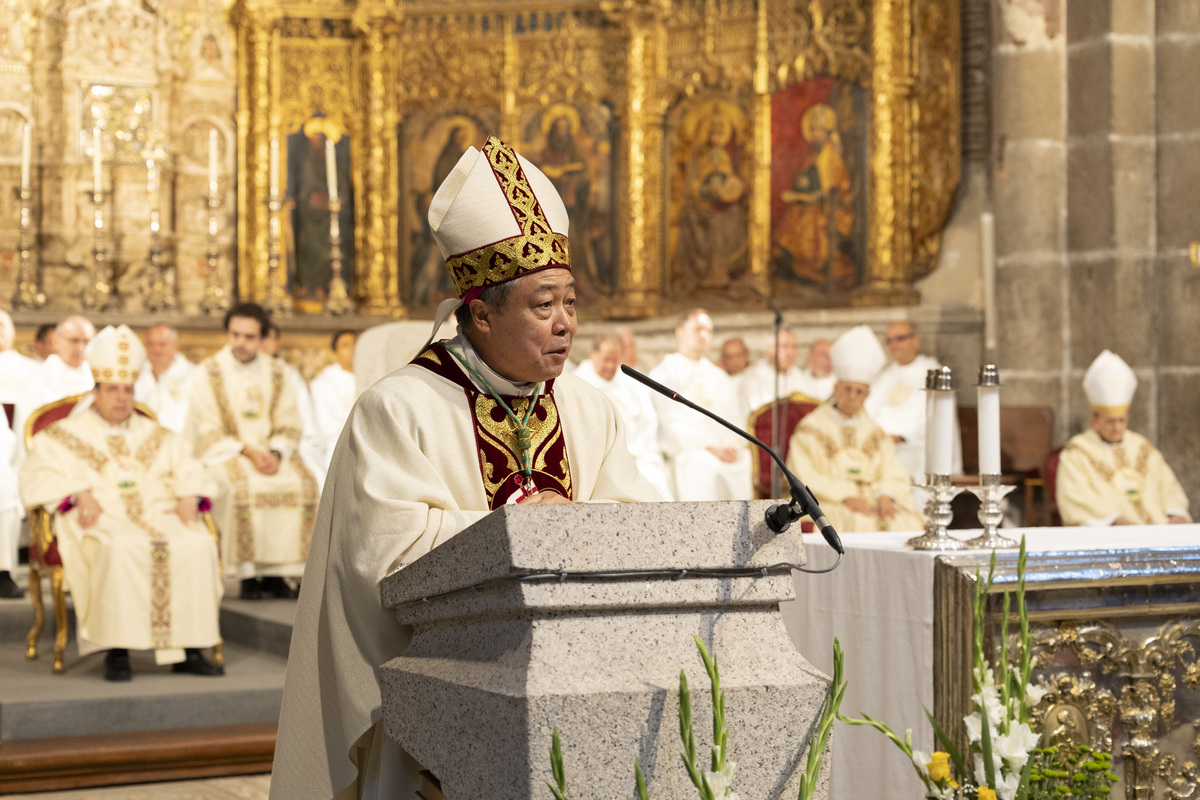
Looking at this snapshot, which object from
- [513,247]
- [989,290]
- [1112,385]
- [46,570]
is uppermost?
[989,290]

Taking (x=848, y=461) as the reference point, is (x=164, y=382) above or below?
above

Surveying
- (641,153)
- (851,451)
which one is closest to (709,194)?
(641,153)

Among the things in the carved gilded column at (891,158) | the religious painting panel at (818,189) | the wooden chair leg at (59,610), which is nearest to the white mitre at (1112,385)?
the carved gilded column at (891,158)

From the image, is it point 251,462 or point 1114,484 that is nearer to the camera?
point 1114,484

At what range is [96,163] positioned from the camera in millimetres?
10641

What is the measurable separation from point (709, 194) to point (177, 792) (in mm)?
7537

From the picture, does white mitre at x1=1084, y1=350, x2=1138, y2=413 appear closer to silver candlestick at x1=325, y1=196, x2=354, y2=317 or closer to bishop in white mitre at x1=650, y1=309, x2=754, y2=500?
bishop in white mitre at x1=650, y1=309, x2=754, y2=500

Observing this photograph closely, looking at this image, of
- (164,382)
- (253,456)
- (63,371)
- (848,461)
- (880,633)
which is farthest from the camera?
(164,382)

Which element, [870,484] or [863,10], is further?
[863,10]

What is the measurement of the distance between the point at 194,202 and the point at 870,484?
6757 mm

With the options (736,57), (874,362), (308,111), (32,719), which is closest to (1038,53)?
(736,57)

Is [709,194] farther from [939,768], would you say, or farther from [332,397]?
[939,768]

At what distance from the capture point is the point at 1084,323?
959 centimetres

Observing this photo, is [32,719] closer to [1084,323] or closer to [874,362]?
[874,362]
